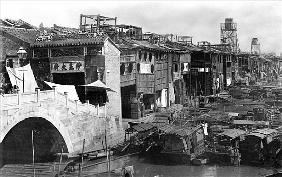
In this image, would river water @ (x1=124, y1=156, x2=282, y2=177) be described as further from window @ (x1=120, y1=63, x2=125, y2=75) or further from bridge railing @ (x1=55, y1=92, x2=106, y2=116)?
window @ (x1=120, y1=63, x2=125, y2=75)

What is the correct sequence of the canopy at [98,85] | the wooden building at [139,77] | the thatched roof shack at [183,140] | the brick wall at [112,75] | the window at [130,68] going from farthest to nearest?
the window at [130,68] < the wooden building at [139,77] < the brick wall at [112,75] < the canopy at [98,85] < the thatched roof shack at [183,140]

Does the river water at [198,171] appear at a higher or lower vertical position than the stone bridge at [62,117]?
lower

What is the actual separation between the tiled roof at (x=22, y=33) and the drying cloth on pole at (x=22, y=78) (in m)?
2.72

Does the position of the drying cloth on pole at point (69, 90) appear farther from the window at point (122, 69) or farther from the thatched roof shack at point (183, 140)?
the thatched roof shack at point (183, 140)

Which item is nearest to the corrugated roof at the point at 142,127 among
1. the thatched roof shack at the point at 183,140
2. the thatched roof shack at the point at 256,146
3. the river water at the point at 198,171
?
the thatched roof shack at the point at 183,140

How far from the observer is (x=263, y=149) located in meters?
25.6

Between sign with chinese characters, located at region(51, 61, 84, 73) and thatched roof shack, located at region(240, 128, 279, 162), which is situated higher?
sign with chinese characters, located at region(51, 61, 84, 73)

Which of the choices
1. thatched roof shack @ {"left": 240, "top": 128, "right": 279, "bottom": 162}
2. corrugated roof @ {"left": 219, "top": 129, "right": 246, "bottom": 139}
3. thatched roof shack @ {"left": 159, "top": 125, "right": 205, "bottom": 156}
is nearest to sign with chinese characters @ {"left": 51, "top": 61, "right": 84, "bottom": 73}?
thatched roof shack @ {"left": 159, "top": 125, "right": 205, "bottom": 156}

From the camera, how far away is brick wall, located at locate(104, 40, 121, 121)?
2973cm

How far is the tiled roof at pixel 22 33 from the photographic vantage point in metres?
30.4

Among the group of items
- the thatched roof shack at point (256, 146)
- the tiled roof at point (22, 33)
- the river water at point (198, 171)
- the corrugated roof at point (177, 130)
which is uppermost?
the tiled roof at point (22, 33)

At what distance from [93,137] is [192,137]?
7.05 m

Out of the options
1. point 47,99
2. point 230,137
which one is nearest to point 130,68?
point 230,137

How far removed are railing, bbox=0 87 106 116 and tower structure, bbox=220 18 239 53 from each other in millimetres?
47461
